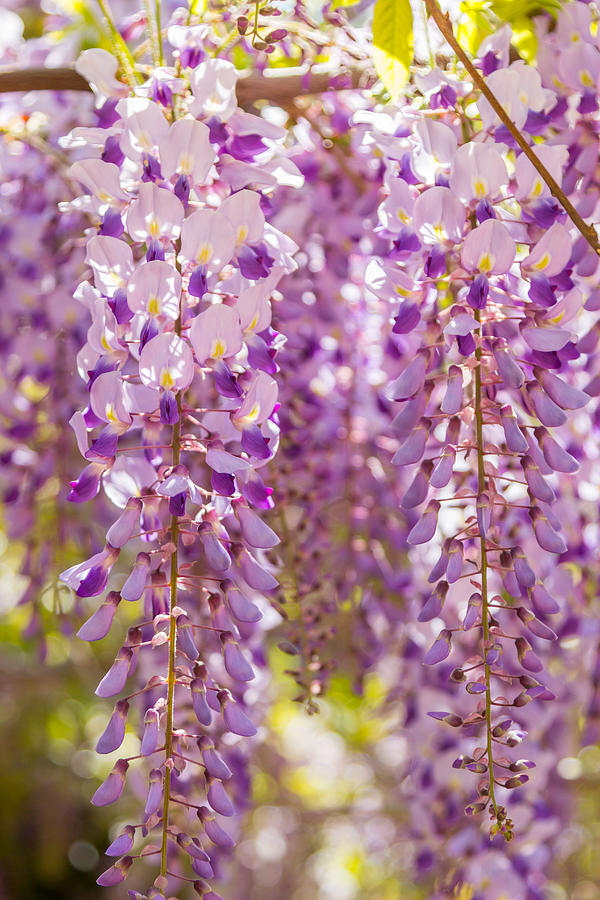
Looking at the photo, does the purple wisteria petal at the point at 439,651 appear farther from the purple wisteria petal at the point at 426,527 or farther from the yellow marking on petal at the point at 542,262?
the yellow marking on petal at the point at 542,262

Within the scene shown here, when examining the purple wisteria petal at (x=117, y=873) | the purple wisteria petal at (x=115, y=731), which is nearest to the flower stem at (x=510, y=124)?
the purple wisteria petal at (x=115, y=731)

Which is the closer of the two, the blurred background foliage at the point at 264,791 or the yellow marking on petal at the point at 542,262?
the yellow marking on petal at the point at 542,262

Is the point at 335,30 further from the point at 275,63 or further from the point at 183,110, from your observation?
the point at 183,110

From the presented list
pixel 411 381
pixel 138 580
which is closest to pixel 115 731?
pixel 138 580

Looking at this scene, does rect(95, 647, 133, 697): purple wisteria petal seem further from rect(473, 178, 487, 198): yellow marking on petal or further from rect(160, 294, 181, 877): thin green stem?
rect(473, 178, 487, 198): yellow marking on petal

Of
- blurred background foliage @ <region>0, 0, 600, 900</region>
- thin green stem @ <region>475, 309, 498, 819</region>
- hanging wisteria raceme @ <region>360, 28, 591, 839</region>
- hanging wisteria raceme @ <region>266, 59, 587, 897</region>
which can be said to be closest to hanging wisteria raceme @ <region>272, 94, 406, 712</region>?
hanging wisteria raceme @ <region>266, 59, 587, 897</region>

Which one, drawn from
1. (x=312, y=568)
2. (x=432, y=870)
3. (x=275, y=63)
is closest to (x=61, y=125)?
(x=275, y=63)
